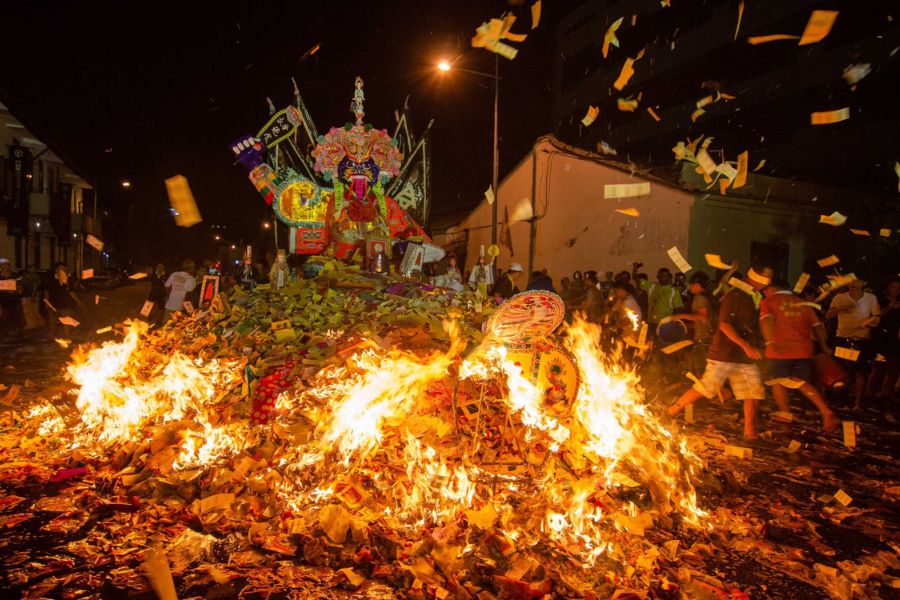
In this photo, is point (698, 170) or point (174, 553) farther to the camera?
point (698, 170)

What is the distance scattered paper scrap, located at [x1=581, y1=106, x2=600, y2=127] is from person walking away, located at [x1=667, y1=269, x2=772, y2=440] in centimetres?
2936

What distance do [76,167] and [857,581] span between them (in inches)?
1438

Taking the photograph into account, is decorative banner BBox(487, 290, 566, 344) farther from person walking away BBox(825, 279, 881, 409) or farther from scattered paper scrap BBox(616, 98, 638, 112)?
scattered paper scrap BBox(616, 98, 638, 112)

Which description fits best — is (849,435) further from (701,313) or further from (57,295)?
Answer: (57,295)

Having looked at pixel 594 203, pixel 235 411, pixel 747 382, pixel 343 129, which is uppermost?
pixel 343 129

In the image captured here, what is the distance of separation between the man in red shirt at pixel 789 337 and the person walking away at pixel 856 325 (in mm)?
2617

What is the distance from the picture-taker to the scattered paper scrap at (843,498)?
4422 mm

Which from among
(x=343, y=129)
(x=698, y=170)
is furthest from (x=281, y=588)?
(x=343, y=129)

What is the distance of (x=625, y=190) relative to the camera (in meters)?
15.5

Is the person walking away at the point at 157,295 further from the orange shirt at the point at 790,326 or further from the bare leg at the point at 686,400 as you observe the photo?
the orange shirt at the point at 790,326

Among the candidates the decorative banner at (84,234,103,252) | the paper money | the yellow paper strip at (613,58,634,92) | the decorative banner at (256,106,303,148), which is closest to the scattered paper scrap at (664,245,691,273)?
the paper money

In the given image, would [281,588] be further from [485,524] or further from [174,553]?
[485,524]

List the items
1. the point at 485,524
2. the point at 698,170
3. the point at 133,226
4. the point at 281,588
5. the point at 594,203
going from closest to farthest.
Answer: the point at 281,588
the point at 485,524
the point at 698,170
the point at 594,203
the point at 133,226

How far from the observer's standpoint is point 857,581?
3340 millimetres
